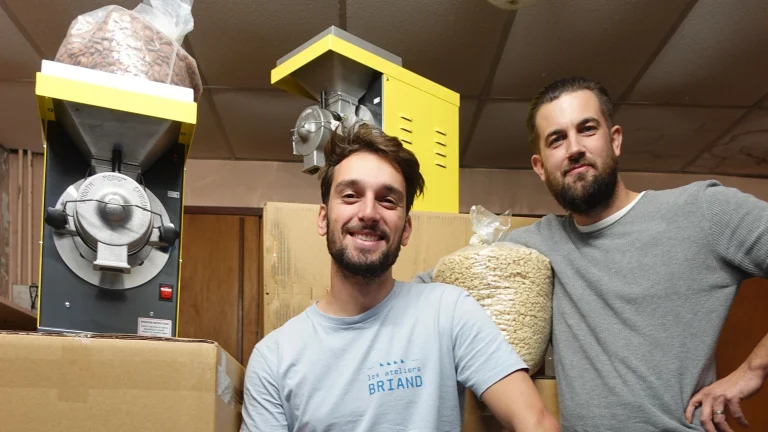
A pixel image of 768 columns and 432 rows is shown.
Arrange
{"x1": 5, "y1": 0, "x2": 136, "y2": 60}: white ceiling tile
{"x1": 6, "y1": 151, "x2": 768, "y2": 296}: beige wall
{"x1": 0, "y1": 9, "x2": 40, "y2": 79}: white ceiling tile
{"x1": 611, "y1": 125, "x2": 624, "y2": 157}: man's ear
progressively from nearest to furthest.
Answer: {"x1": 611, "y1": 125, "x2": 624, "y2": 157}: man's ear → {"x1": 5, "y1": 0, "x2": 136, "y2": 60}: white ceiling tile → {"x1": 0, "y1": 9, "x2": 40, "y2": 79}: white ceiling tile → {"x1": 6, "y1": 151, "x2": 768, "y2": 296}: beige wall

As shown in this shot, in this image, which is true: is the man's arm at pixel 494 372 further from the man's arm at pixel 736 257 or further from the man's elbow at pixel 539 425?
the man's arm at pixel 736 257

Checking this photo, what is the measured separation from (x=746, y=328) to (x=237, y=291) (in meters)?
2.73

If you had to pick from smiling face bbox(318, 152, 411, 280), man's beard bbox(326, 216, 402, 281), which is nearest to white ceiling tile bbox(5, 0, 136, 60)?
smiling face bbox(318, 152, 411, 280)

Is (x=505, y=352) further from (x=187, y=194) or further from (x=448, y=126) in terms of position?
(x=187, y=194)

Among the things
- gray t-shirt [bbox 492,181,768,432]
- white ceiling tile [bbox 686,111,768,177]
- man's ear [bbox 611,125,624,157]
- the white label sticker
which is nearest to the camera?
gray t-shirt [bbox 492,181,768,432]

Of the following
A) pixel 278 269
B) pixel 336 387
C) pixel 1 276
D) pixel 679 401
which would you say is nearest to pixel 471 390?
pixel 336 387

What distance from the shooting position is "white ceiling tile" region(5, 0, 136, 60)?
217 centimetres

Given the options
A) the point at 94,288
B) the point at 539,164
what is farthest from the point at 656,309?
the point at 94,288

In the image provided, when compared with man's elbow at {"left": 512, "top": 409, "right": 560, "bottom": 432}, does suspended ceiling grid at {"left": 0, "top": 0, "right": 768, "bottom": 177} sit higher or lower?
higher

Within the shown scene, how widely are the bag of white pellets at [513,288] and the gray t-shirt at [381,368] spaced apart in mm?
56

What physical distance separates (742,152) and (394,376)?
117 inches

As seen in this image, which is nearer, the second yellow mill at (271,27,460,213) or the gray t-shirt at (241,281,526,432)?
the gray t-shirt at (241,281,526,432)

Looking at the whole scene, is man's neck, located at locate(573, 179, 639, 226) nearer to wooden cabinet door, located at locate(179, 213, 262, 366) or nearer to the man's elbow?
the man's elbow

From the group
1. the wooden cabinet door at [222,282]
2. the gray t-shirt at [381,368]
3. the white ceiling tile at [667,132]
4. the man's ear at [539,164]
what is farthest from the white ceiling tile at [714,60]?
the wooden cabinet door at [222,282]
